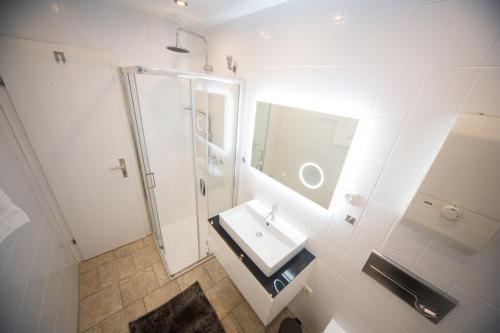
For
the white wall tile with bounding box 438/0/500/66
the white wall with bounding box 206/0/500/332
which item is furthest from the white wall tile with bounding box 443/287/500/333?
the white wall tile with bounding box 438/0/500/66

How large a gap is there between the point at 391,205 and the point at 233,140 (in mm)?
1376

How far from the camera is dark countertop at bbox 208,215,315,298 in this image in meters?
1.14

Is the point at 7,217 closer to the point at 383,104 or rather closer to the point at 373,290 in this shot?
the point at 383,104

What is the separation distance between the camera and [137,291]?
5.53 ft

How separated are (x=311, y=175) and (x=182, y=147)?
171cm

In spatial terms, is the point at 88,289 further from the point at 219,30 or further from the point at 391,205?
the point at 219,30

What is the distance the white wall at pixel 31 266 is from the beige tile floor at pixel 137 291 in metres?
0.12

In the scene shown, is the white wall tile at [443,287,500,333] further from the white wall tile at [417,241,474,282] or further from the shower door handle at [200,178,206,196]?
the shower door handle at [200,178,206,196]

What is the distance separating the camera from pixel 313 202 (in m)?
1.26

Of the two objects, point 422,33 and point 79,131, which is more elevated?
point 422,33

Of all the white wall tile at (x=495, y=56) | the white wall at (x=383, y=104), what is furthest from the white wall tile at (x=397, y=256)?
the white wall tile at (x=495, y=56)

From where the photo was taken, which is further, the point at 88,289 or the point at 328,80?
the point at 88,289

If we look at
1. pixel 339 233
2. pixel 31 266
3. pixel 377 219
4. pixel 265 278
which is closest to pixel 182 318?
pixel 265 278

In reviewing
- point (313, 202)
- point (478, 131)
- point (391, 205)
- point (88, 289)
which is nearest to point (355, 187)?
point (391, 205)
